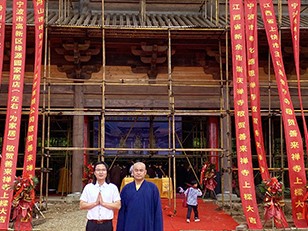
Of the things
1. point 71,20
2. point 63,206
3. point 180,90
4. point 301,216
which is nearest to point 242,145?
point 301,216

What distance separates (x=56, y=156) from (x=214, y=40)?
22.7 feet

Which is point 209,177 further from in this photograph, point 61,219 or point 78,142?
point 61,219

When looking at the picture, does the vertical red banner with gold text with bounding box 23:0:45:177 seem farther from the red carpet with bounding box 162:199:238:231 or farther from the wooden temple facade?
the red carpet with bounding box 162:199:238:231

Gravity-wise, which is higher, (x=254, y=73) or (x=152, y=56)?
(x=152, y=56)

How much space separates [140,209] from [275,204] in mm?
4391

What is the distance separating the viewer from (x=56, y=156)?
14.9 meters

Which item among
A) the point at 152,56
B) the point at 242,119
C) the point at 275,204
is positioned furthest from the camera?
the point at 152,56

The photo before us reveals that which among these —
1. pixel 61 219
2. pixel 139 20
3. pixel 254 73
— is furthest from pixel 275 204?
pixel 139 20

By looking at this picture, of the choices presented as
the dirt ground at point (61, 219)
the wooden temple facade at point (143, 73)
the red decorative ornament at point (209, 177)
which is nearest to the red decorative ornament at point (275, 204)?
the wooden temple facade at point (143, 73)

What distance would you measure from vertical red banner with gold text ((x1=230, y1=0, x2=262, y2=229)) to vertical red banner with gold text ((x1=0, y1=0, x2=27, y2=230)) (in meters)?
4.61

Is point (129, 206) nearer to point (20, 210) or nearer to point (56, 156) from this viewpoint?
point (20, 210)

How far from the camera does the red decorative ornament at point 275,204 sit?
8336 mm

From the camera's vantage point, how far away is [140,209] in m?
4.89

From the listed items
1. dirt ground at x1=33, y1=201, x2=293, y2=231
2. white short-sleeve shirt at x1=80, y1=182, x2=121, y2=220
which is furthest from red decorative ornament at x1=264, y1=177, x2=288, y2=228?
white short-sleeve shirt at x1=80, y1=182, x2=121, y2=220
